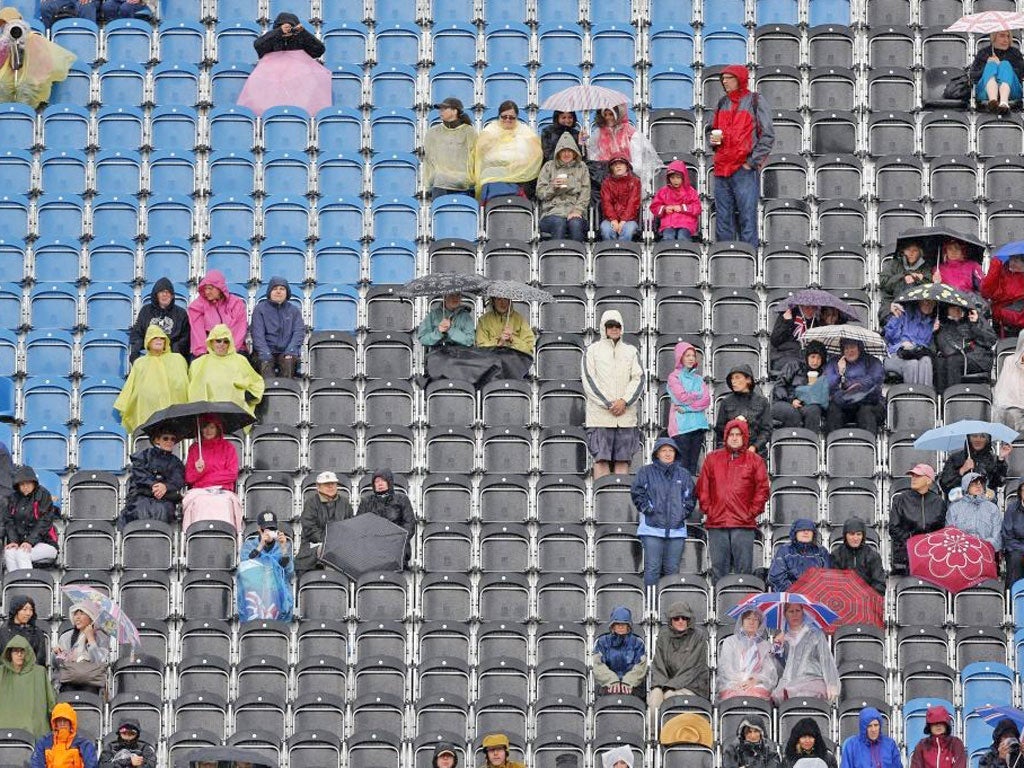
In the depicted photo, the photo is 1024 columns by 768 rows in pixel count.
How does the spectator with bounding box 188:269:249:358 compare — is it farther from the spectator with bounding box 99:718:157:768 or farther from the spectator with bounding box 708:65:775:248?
the spectator with bounding box 99:718:157:768

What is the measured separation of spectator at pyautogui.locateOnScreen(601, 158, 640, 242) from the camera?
94.1ft

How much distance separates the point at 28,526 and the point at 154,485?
110 centimetres

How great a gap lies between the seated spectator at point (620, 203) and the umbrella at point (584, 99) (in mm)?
534

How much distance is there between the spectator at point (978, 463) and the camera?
85.5 feet

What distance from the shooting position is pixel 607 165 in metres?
29.0

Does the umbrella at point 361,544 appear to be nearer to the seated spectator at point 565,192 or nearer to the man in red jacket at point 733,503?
the man in red jacket at point 733,503

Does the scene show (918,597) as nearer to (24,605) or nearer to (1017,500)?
(1017,500)

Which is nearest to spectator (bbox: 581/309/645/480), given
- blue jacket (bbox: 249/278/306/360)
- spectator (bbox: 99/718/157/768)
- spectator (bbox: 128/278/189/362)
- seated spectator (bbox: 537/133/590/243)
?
seated spectator (bbox: 537/133/590/243)

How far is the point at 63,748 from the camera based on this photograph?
23531 millimetres

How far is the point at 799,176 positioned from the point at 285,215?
4862 millimetres

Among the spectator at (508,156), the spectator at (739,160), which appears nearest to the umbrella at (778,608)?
the spectator at (739,160)

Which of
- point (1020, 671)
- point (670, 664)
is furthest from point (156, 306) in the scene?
point (1020, 671)

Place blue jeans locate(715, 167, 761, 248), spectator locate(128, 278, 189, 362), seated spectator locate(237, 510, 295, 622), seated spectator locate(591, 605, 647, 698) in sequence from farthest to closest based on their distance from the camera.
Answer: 1. blue jeans locate(715, 167, 761, 248)
2. spectator locate(128, 278, 189, 362)
3. seated spectator locate(237, 510, 295, 622)
4. seated spectator locate(591, 605, 647, 698)

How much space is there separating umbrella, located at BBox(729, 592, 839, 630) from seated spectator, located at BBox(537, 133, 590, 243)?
5.19 m
